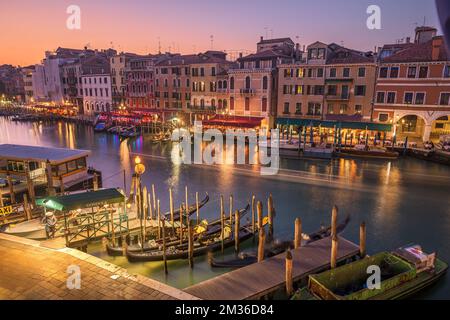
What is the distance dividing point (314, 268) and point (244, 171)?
55.1 feet

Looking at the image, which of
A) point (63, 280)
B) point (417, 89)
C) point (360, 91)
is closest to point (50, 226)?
point (63, 280)

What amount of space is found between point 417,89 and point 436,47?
4.11m

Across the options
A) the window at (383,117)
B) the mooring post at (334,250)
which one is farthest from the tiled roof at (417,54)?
the mooring post at (334,250)

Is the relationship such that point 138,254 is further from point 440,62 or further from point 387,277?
point 440,62

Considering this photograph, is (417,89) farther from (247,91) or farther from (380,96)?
(247,91)

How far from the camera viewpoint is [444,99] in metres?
31.9

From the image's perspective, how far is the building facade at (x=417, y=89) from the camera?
31.7m

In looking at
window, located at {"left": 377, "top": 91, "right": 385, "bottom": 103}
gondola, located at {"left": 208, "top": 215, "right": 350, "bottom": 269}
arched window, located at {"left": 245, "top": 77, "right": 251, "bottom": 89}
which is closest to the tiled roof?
window, located at {"left": 377, "top": 91, "right": 385, "bottom": 103}

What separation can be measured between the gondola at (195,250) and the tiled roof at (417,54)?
90.6 feet

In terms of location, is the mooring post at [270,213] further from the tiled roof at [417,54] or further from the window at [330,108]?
the tiled roof at [417,54]

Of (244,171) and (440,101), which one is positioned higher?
(440,101)

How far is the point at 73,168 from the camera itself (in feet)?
70.8
